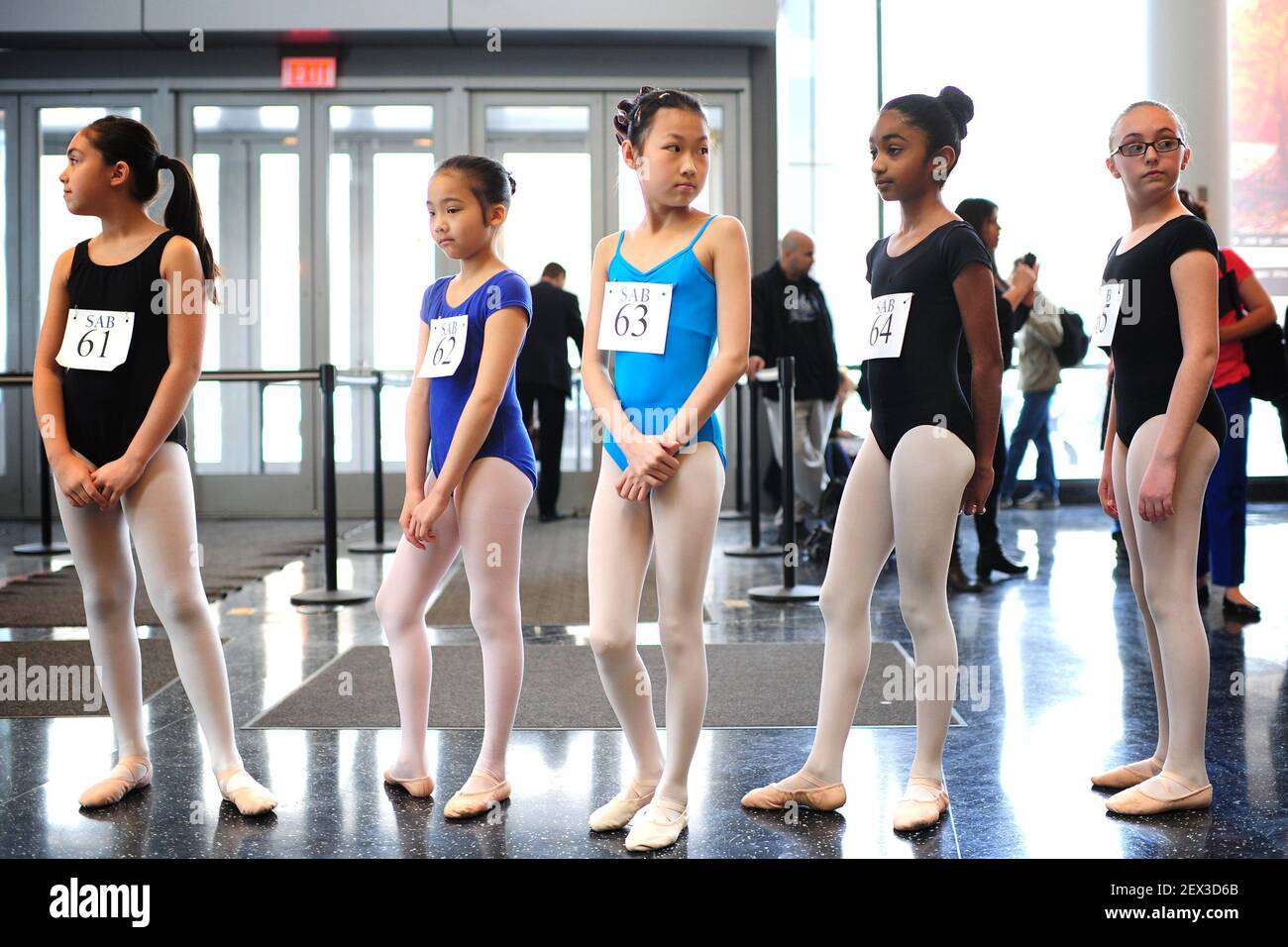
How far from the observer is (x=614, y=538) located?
2.12m

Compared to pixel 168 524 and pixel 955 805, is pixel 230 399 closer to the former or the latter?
pixel 168 524

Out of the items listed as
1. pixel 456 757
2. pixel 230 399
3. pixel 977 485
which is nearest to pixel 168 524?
pixel 456 757

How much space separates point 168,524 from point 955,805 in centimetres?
151

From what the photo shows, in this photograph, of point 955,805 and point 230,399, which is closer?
point 955,805

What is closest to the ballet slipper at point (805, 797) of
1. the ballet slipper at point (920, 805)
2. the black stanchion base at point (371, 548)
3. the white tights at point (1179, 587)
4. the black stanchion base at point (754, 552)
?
the ballet slipper at point (920, 805)

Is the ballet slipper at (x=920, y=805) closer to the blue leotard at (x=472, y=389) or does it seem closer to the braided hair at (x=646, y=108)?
the blue leotard at (x=472, y=389)

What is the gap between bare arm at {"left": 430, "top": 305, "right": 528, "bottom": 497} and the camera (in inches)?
A: 88.0

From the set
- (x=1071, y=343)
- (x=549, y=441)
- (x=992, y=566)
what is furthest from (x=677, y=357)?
(x=1071, y=343)

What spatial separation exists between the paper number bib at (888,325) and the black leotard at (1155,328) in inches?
17.2

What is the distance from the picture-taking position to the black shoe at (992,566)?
5.20 meters

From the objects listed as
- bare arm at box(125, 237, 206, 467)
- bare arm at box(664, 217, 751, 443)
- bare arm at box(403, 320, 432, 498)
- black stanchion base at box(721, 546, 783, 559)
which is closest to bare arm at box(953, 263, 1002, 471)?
bare arm at box(664, 217, 751, 443)

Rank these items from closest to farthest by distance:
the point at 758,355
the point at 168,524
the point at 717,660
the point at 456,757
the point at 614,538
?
the point at 614,538 < the point at 168,524 < the point at 456,757 < the point at 717,660 < the point at 758,355

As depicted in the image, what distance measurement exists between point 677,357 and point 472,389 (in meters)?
0.43

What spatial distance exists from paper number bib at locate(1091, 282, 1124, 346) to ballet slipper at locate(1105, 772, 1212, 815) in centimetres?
80
